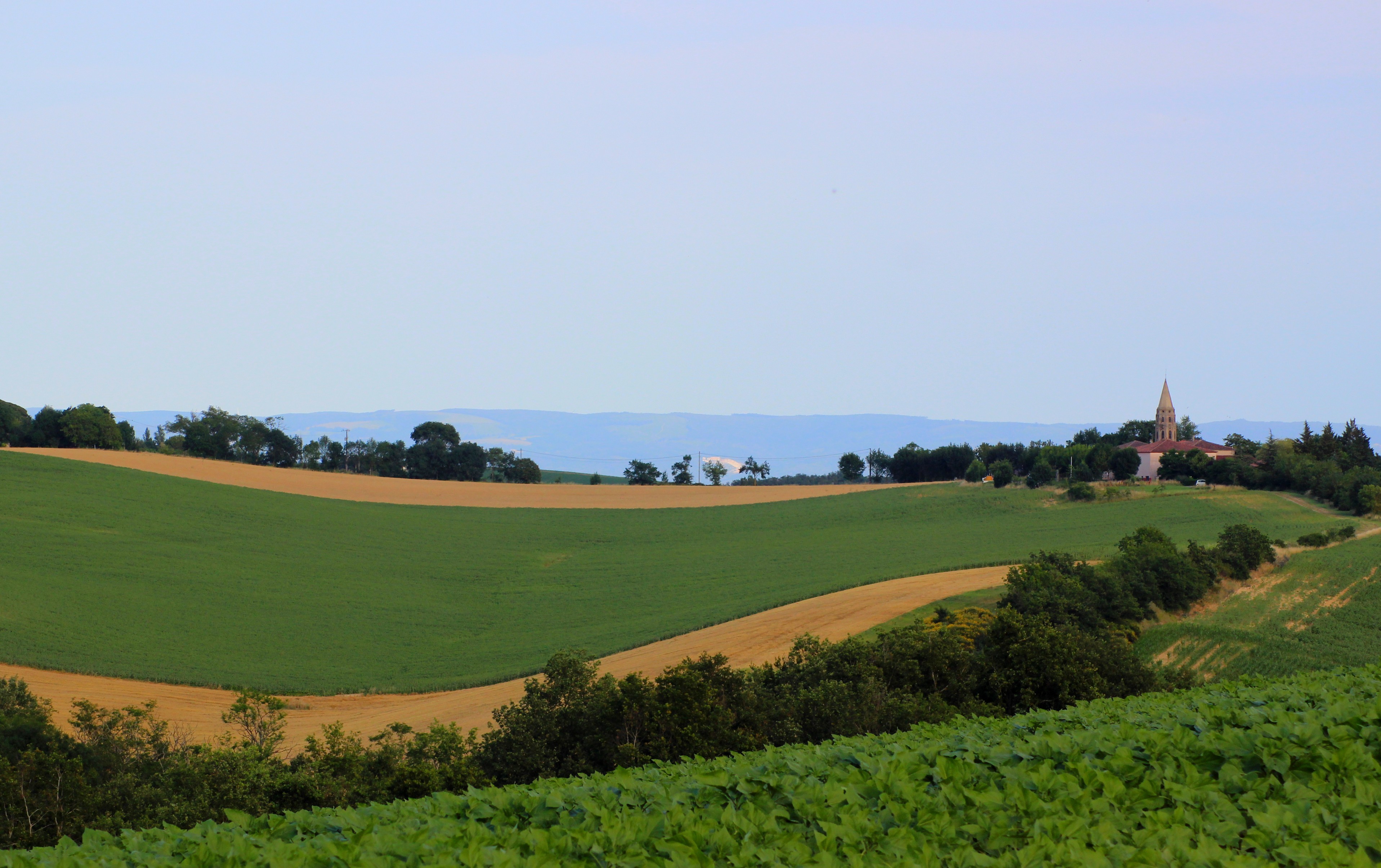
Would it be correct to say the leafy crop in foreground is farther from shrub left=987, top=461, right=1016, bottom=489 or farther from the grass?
shrub left=987, top=461, right=1016, bottom=489

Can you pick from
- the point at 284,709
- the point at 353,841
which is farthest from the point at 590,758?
the point at 284,709

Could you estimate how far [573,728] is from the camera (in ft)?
77.9

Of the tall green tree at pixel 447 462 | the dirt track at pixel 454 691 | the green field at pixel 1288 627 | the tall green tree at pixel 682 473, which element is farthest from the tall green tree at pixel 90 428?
the green field at pixel 1288 627

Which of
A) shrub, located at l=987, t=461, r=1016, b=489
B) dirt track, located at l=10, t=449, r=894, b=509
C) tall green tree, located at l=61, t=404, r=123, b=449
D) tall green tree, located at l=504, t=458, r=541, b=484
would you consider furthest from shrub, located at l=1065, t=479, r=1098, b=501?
tall green tree, located at l=61, t=404, r=123, b=449

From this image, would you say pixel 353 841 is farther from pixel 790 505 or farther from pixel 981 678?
pixel 790 505

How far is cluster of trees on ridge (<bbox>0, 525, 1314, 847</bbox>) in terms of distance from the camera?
788 inches

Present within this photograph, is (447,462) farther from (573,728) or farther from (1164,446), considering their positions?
(573,728)

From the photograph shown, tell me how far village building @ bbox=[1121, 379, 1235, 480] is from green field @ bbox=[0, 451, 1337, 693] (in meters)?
35.6

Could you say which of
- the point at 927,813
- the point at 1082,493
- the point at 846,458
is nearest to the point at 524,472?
the point at 846,458

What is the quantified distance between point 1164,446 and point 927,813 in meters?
146

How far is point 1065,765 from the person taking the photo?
746cm

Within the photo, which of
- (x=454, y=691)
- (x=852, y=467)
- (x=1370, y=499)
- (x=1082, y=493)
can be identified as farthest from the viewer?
(x=852, y=467)

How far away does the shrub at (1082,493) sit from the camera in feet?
301

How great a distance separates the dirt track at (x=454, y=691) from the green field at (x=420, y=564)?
1452 mm
